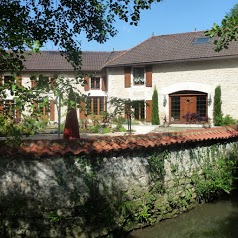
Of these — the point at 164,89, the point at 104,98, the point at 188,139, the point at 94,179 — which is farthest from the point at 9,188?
the point at 104,98

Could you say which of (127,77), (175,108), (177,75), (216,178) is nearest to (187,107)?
(175,108)

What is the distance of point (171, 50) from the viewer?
24.5 metres

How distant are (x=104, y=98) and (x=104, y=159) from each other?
21.8m

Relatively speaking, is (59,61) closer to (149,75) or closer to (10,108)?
(149,75)

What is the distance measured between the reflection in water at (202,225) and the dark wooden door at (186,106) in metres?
13.7

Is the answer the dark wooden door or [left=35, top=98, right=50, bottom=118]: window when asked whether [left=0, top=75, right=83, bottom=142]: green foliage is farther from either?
the dark wooden door

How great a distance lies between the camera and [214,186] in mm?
9812

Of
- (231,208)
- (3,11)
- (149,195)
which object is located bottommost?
(231,208)

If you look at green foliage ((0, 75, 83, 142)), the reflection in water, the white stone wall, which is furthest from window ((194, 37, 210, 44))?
green foliage ((0, 75, 83, 142))

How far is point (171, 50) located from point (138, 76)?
3.06 meters

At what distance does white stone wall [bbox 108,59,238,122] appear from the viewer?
2152cm

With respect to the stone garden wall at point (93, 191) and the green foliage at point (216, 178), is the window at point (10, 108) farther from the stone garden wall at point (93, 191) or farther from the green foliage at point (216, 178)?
the green foliage at point (216, 178)

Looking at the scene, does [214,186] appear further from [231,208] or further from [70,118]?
[70,118]

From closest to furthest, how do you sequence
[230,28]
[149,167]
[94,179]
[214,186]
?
1. [94,179]
2. [230,28]
3. [149,167]
4. [214,186]
